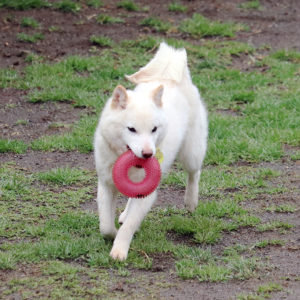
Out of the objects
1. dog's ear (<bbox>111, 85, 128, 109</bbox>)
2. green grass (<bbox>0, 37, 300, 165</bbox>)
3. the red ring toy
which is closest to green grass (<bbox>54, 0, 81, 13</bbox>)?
green grass (<bbox>0, 37, 300, 165</bbox>)

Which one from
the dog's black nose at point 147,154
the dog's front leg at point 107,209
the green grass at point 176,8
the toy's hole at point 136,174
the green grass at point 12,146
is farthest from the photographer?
the green grass at point 176,8

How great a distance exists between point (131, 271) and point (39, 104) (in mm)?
4319

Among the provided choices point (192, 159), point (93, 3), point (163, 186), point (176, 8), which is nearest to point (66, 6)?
point (93, 3)

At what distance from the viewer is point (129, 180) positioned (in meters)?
4.91

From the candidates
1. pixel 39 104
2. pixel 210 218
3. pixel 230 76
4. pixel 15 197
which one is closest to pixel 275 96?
pixel 230 76

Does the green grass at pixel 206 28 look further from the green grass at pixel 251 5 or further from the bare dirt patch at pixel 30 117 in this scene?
the bare dirt patch at pixel 30 117

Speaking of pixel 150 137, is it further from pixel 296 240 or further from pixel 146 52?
pixel 146 52

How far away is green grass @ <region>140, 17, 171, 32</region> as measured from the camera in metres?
11.1

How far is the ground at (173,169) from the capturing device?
473 centimetres

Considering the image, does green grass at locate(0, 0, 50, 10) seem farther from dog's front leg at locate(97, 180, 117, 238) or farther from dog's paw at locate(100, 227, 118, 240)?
dog's paw at locate(100, 227, 118, 240)

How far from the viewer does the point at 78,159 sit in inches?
288

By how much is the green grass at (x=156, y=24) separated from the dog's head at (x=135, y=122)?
246 inches

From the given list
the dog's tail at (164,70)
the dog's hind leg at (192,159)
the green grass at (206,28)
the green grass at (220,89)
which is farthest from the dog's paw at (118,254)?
the green grass at (206,28)

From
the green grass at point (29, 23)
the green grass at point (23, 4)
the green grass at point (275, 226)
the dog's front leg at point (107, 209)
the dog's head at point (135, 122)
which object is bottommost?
the green grass at point (275, 226)
